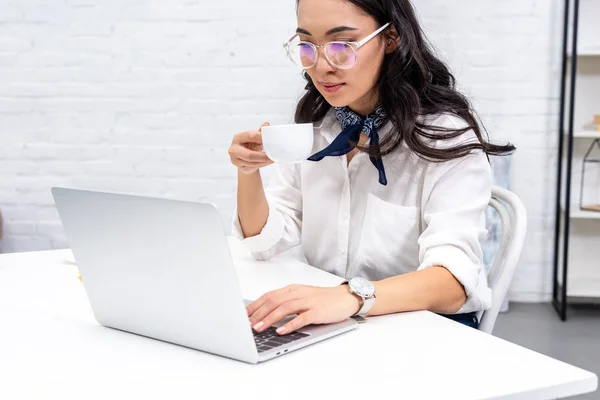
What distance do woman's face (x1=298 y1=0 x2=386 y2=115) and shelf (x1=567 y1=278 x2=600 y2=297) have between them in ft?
6.90

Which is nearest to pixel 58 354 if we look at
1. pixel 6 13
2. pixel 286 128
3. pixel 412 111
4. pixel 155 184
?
pixel 286 128

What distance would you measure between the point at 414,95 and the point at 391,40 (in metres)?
→ 0.12

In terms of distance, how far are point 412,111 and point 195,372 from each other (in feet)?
2.44

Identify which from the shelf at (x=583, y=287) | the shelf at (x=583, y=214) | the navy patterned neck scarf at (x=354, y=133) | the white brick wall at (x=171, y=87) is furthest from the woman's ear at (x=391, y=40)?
the shelf at (x=583, y=287)

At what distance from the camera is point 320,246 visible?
1569 mm

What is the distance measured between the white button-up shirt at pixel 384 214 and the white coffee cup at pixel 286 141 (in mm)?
278

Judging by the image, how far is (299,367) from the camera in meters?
0.89

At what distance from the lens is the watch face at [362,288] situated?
1.08 meters

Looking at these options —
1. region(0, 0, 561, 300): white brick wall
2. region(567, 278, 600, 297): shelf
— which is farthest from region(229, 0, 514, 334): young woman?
region(567, 278, 600, 297): shelf

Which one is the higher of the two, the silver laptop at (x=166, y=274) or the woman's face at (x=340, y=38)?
the woman's face at (x=340, y=38)

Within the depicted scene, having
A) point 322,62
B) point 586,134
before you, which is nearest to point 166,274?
point 322,62

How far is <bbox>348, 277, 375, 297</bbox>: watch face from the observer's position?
1.08 m

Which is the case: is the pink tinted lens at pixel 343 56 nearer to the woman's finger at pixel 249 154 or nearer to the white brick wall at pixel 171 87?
the woman's finger at pixel 249 154

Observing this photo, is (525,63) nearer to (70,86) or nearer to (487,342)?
(70,86)
